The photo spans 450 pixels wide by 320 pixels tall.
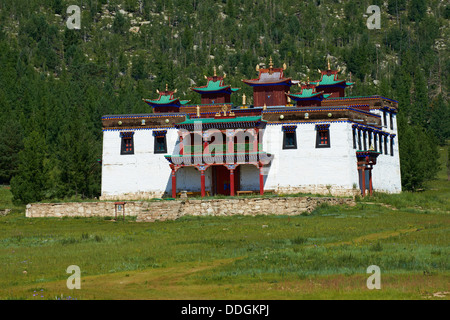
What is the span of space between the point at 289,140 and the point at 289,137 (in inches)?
10.4

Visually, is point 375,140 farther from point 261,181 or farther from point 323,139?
point 261,181

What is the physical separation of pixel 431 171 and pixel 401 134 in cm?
1016

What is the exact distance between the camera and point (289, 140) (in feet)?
219

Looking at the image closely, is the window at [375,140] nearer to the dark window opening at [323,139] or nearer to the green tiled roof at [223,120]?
the dark window opening at [323,139]

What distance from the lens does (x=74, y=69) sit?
165m

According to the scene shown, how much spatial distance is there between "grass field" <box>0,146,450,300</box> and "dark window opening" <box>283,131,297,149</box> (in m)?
12.6

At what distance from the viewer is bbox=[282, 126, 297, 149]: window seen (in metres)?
66.6

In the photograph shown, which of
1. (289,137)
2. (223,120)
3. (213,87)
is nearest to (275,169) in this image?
(289,137)

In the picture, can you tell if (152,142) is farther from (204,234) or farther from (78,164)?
(204,234)

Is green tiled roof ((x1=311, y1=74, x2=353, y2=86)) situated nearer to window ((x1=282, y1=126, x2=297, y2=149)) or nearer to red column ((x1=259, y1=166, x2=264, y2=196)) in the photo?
window ((x1=282, y1=126, x2=297, y2=149))

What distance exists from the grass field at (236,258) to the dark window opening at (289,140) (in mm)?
12575
